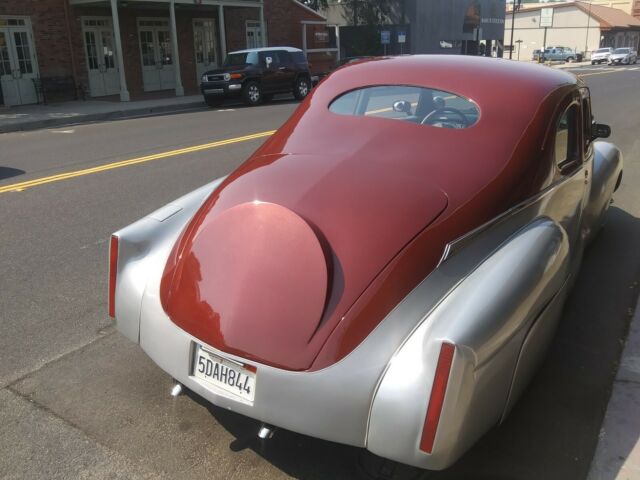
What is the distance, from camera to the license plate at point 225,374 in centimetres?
244

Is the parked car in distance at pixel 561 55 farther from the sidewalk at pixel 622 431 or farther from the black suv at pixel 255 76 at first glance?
the sidewalk at pixel 622 431

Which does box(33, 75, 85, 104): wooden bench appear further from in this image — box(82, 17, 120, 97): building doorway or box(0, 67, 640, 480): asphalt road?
box(0, 67, 640, 480): asphalt road

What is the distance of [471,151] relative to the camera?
9.86 feet

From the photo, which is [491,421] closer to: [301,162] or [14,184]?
[301,162]

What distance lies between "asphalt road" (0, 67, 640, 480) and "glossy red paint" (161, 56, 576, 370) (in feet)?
2.03

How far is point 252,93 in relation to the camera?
Result: 63.5 feet

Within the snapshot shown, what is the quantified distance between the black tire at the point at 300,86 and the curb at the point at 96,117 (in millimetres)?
3226

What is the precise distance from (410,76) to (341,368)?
6.33 ft

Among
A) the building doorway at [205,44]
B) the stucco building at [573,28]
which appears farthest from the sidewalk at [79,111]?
the stucco building at [573,28]

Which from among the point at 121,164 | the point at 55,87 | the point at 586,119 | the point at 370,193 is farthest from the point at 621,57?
the point at 370,193

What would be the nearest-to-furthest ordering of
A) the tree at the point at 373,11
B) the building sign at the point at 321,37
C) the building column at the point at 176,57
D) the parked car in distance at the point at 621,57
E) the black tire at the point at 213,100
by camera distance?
the black tire at the point at 213,100 → the building column at the point at 176,57 → the building sign at the point at 321,37 → the tree at the point at 373,11 → the parked car in distance at the point at 621,57

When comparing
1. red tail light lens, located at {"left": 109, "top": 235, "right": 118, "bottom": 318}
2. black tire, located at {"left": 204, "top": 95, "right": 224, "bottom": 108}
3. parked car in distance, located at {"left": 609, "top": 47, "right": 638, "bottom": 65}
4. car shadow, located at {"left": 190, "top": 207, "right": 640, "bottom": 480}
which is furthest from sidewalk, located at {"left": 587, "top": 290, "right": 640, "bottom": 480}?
parked car in distance, located at {"left": 609, "top": 47, "right": 638, "bottom": 65}

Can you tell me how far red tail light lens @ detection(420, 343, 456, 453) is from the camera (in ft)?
6.96

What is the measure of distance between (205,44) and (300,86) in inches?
315
